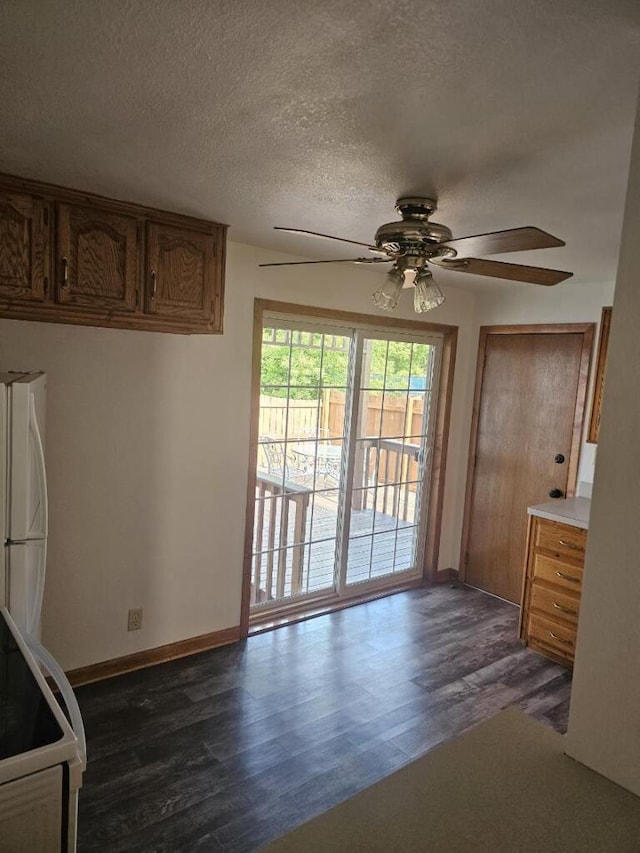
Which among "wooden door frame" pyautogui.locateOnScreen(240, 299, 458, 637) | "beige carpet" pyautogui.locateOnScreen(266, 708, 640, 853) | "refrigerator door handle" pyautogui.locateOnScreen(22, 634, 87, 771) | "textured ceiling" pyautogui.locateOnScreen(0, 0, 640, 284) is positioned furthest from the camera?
"wooden door frame" pyautogui.locateOnScreen(240, 299, 458, 637)

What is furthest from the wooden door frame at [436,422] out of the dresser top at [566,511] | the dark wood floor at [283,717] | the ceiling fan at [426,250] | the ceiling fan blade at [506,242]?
the ceiling fan blade at [506,242]

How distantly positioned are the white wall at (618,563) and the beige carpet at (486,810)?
79 millimetres

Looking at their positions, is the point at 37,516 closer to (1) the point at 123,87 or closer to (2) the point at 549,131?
(1) the point at 123,87

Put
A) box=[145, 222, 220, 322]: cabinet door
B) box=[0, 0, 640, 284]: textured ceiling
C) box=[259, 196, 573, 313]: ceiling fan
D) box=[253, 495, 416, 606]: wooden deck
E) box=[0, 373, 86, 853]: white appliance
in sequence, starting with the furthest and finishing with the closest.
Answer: box=[253, 495, 416, 606]: wooden deck < box=[145, 222, 220, 322]: cabinet door < box=[259, 196, 573, 313]: ceiling fan < box=[0, 373, 86, 853]: white appliance < box=[0, 0, 640, 284]: textured ceiling

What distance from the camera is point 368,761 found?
252cm

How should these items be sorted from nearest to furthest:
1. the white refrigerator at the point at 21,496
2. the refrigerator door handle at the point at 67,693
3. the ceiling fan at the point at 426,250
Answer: the refrigerator door handle at the point at 67,693 < the ceiling fan at the point at 426,250 < the white refrigerator at the point at 21,496

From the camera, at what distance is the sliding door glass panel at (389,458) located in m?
4.23

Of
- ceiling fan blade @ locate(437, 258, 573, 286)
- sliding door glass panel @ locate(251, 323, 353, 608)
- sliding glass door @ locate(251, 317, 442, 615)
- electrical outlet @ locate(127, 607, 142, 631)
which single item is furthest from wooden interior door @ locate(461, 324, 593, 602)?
electrical outlet @ locate(127, 607, 142, 631)

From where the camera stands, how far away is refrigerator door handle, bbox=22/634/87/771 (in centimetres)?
138

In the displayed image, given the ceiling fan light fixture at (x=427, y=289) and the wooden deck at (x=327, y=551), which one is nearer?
the ceiling fan light fixture at (x=427, y=289)

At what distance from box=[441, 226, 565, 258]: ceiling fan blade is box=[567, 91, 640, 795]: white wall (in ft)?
2.09

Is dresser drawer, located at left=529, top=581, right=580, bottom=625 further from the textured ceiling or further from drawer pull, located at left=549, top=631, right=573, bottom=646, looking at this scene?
the textured ceiling

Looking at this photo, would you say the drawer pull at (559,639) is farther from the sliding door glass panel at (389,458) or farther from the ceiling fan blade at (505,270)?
the ceiling fan blade at (505,270)

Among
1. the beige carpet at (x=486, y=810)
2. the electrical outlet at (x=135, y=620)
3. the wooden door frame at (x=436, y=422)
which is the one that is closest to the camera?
the beige carpet at (x=486, y=810)
